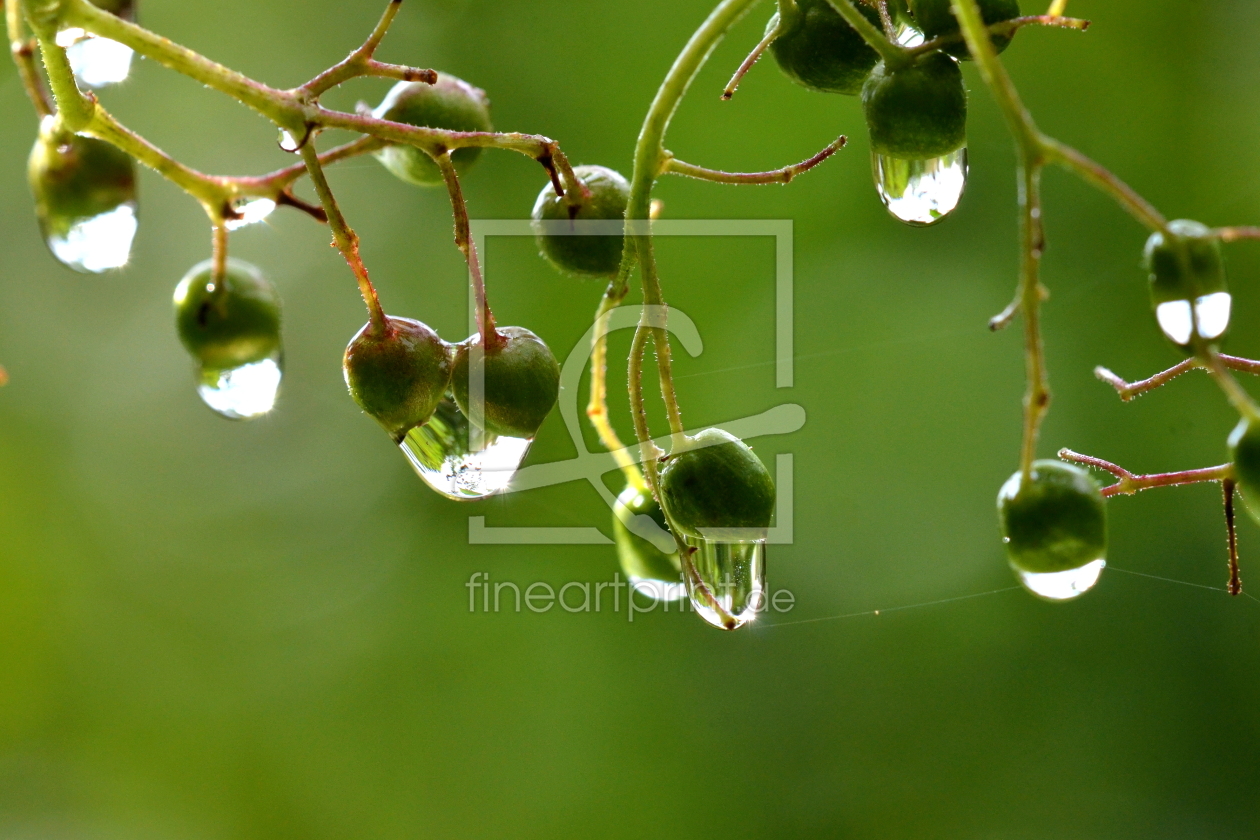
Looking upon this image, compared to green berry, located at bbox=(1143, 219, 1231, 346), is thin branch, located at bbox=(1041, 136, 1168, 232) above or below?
above

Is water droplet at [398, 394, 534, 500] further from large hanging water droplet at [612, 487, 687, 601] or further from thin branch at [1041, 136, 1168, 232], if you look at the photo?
thin branch at [1041, 136, 1168, 232]

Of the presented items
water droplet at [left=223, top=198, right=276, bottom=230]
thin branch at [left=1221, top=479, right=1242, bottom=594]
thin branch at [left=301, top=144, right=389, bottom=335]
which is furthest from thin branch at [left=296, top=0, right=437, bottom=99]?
thin branch at [left=1221, top=479, right=1242, bottom=594]

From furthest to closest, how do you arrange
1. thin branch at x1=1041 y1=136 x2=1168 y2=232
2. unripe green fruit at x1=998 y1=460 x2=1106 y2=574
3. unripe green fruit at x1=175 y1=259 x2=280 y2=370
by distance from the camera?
unripe green fruit at x1=175 y1=259 x2=280 y2=370
unripe green fruit at x1=998 y1=460 x2=1106 y2=574
thin branch at x1=1041 y1=136 x2=1168 y2=232

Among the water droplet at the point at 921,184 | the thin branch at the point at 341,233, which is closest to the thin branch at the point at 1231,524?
the water droplet at the point at 921,184

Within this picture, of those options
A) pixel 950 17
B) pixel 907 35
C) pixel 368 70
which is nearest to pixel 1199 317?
pixel 950 17

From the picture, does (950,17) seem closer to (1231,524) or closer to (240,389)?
(1231,524)

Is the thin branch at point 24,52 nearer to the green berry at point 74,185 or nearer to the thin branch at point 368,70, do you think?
the green berry at point 74,185

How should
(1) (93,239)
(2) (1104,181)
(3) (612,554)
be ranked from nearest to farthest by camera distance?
(2) (1104,181) → (1) (93,239) → (3) (612,554)

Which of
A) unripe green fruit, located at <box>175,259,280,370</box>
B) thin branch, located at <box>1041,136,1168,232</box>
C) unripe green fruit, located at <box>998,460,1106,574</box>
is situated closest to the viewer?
thin branch, located at <box>1041,136,1168,232</box>
